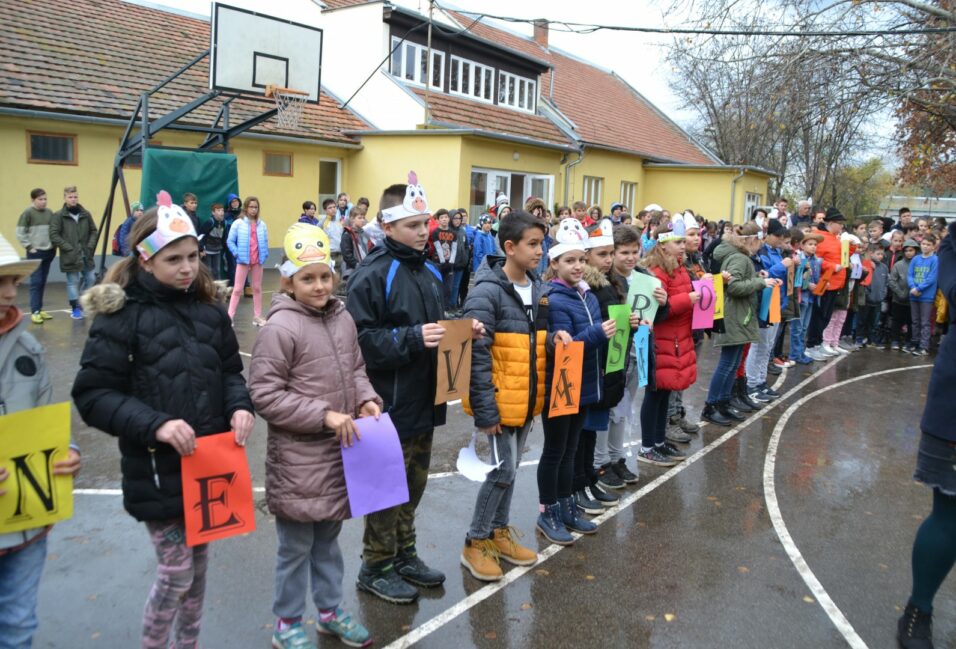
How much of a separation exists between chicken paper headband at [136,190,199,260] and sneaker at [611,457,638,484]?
4284 mm

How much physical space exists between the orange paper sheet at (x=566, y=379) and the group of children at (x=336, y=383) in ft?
0.19

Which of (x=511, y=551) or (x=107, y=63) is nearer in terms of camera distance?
(x=511, y=551)

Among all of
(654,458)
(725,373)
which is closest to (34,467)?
(654,458)

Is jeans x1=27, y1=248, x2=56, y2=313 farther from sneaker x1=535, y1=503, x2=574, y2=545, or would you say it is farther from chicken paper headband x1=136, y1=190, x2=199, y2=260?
chicken paper headband x1=136, y1=190, x2=199, y2=260

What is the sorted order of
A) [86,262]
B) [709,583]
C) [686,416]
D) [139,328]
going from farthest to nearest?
[86,262] → [686,416] → [709,583] → [139,328]

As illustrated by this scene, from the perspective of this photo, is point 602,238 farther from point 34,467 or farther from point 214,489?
point 34,467

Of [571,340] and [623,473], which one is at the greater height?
[571,340]

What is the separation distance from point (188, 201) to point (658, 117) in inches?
1271

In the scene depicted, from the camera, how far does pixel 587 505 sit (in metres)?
5.85

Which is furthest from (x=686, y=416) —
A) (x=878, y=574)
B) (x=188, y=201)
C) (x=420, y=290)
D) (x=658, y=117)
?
(x=658, y=117)

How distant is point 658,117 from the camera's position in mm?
41000

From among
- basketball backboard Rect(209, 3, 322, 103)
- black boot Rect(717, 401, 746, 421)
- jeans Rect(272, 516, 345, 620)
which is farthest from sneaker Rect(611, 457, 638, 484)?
basketball backboard Rect(209, 3, 322, 103)

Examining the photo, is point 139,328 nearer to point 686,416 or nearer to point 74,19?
point 686,416

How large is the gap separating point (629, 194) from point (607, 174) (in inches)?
113
